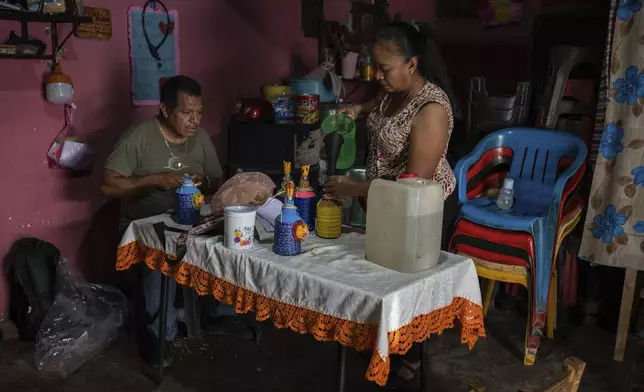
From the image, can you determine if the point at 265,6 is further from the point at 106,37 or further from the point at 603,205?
the point at 603,205

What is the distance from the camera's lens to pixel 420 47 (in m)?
2.29

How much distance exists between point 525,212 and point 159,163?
1.90 m

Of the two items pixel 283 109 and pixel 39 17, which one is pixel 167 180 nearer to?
→ pixel 39 17

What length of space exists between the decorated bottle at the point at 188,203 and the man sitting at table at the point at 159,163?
324mm

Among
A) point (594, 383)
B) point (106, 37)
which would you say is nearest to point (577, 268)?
point (594, 383)

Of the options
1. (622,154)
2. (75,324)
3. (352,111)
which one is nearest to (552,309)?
(622,154)

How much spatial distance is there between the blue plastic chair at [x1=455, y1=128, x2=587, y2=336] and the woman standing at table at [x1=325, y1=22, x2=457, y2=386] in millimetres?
630

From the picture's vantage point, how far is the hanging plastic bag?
9.98 ft

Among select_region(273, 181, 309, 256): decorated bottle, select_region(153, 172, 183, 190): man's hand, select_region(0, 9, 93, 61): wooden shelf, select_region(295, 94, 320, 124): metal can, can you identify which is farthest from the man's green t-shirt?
select_region(273, 181, 309, 256): decorated bottle

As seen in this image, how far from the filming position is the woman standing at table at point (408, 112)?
221cm

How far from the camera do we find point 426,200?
180 cm

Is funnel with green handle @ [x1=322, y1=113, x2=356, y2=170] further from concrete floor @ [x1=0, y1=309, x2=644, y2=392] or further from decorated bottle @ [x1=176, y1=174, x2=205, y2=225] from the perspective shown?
concrete floor @ [x1=0, y1=309, x2=644, y2=392]

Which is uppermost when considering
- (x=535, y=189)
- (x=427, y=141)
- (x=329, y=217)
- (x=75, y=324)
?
(x=427, y=141)

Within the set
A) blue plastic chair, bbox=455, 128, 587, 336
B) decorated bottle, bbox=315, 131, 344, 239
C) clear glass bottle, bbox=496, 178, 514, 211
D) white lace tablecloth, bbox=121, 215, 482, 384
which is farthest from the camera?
clear glass bottle, bbox=496, 178, 514, 211
